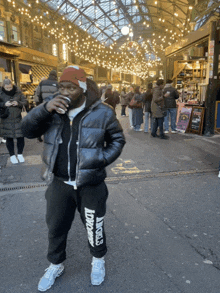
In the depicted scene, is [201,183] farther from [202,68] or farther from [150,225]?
[202,68]

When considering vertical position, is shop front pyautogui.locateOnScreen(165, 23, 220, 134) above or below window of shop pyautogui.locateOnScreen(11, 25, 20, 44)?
below

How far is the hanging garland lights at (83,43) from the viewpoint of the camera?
17.8m

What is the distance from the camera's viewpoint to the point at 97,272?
7.09 ft

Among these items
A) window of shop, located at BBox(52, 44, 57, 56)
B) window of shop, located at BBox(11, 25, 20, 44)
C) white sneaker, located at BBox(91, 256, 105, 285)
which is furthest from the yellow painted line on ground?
window of shop, located at BBox(52, 44, 57, 56)

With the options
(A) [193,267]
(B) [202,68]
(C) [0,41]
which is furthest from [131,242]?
(C) [0,41]

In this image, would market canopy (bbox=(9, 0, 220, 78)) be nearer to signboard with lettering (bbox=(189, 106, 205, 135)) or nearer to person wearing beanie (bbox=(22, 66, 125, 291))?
signboard with lettering (bbox=(189, 106, 205, 135))

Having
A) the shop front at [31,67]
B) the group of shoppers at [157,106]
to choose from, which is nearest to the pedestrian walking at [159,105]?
the group of shoppers at [157,106]

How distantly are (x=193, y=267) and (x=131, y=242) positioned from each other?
2.23 feet

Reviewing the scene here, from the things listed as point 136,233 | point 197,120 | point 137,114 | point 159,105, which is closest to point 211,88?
point 197,120

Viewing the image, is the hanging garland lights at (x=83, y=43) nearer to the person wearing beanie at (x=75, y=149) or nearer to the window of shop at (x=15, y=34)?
the window of shop at (x=15, y=34)

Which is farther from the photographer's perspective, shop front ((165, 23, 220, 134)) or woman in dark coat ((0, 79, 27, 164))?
shop front ((165, 23, 220, 134))

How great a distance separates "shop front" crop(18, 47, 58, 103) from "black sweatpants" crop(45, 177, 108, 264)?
60.0 feet

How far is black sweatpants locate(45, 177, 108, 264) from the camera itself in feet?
6.50

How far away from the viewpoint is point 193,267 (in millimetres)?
2369
